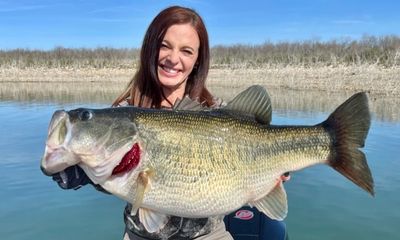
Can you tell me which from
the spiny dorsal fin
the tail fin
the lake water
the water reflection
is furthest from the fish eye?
the water reflection

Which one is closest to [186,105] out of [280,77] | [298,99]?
[298,99]

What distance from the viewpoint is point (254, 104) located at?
10.2ft

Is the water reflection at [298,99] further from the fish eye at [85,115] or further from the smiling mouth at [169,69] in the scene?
the fish eye at [85,115]

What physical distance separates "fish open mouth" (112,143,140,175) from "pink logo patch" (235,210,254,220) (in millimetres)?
2181

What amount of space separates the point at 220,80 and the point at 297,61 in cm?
619

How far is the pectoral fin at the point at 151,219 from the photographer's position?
2846mm

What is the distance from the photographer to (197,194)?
274 cm

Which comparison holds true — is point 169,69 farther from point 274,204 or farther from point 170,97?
point 274,204

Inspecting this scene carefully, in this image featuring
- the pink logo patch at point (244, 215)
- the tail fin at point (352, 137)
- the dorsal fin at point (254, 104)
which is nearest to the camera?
the tail fin at point (352, 137)

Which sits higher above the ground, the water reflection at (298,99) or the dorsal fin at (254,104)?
the dorsal fin at (254,104)

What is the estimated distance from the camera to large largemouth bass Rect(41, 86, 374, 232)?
2582mm

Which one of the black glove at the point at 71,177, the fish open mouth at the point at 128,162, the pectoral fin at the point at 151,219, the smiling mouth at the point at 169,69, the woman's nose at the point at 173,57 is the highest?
the woman's nose at the point at 173,57

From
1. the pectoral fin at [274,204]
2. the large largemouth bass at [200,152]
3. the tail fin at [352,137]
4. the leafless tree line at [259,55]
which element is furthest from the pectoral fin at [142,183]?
the leafless tree line at [259,55]

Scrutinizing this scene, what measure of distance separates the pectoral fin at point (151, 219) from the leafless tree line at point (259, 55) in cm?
2424
